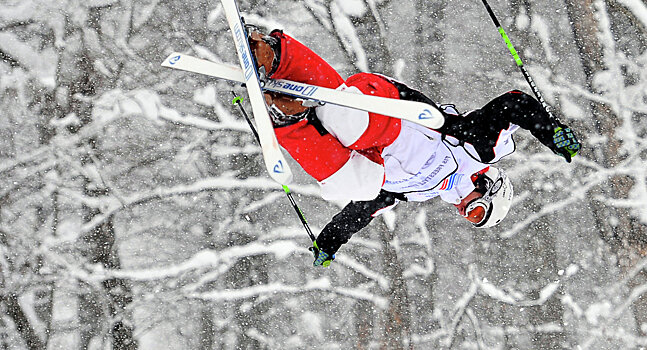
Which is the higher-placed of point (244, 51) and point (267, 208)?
point (244, 51)

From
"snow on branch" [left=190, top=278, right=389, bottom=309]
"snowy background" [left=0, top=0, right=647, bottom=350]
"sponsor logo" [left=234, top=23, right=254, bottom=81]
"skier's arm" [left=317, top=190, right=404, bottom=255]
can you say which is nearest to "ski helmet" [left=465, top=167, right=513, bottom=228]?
"skier's arm" [left=317, top=190, right=404, bottom=255]

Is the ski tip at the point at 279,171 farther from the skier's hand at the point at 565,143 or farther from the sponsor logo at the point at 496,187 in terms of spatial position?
the sponsor logo at the point at 496,187

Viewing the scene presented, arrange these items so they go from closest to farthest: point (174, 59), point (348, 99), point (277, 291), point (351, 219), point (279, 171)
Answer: point (279, 171)
point (348, 99)
point (174, 59)
point (351, 219)
point (277, 291)

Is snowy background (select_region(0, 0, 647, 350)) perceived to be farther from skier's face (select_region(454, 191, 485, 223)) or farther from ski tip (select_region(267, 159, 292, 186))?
ski tip (select_region(267, 159, 292, 186))

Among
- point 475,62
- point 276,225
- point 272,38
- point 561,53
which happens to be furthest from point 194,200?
point 561,53

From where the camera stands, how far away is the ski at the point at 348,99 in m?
1.04

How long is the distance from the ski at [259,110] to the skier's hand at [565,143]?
69 cm

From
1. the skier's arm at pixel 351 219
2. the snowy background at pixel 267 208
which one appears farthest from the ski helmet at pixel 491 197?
the snowy background at pixel 267 208

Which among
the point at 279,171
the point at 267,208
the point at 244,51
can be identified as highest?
the point at 244,51

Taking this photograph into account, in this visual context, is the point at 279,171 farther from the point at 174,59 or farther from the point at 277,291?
the point at 277,291

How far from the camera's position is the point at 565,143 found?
1.21m

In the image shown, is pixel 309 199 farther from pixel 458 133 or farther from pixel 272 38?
pixel 272 38

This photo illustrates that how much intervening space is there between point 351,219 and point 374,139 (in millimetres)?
418

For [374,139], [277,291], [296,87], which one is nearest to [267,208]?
[277,291]
